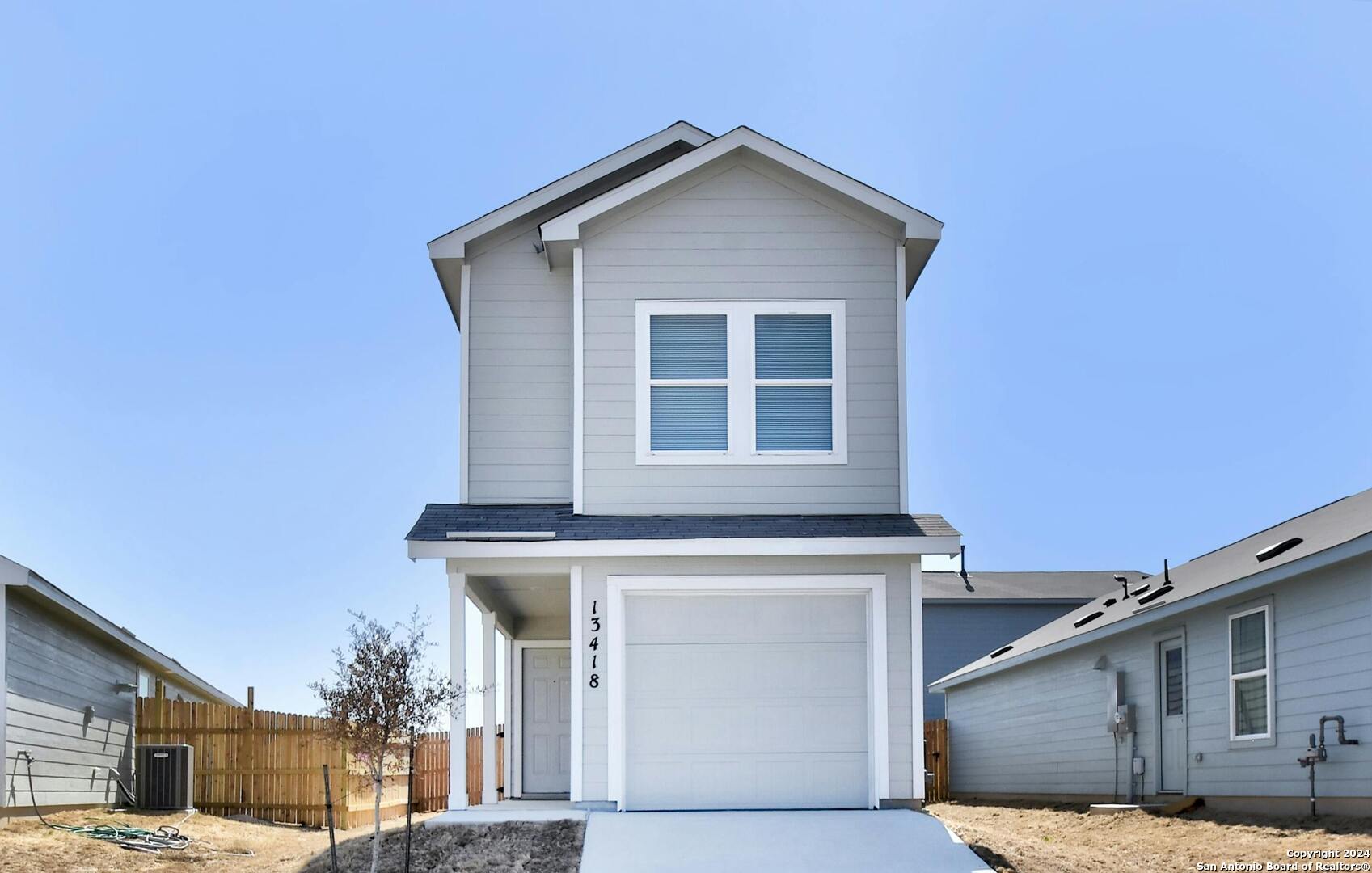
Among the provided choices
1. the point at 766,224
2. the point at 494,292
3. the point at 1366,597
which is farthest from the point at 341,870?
the point at 1366,597

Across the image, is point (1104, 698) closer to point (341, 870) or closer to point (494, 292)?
point (494, 292)

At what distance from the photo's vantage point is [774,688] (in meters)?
14.3

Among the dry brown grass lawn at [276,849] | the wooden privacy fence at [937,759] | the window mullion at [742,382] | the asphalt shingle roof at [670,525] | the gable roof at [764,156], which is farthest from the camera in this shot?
the wooden privacy fence at [937,759]

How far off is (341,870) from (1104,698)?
11.5 meters

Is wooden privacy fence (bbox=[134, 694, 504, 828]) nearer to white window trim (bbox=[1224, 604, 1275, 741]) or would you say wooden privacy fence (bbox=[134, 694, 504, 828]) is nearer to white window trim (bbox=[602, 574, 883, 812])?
white window trim (bbox=[602, 574, 883, 812])

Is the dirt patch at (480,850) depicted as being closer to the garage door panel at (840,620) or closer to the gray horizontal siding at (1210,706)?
the garage door panel at (840,620)

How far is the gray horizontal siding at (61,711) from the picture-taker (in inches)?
663

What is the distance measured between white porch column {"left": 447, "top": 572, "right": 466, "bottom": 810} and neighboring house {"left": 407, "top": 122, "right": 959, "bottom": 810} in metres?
0.03

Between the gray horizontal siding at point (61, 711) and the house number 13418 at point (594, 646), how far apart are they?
722 cm

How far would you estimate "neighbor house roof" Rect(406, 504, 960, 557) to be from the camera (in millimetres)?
13828

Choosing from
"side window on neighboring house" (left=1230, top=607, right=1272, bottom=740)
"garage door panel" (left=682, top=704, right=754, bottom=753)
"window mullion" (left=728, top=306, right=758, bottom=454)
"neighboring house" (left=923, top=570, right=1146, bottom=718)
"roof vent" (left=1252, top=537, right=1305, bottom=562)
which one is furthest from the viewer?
"neighboring house" (left=923, top=570, right=1146, bottom=718)

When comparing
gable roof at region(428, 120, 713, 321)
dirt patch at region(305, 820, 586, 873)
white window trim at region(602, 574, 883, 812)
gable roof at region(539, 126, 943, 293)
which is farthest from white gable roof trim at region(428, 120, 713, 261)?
dirt patch at region(305, 820, 586, 873)

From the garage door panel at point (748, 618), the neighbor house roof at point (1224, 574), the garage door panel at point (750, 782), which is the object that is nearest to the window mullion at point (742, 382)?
the garage door panel at point (748, 618)

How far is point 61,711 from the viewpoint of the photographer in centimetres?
1859
